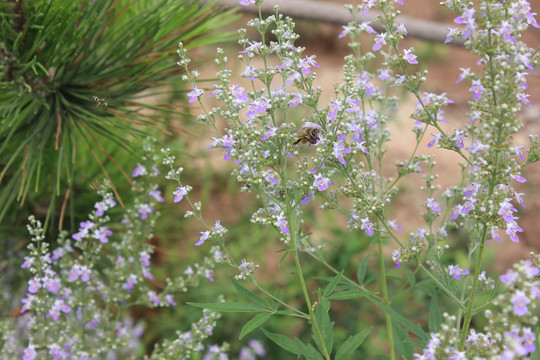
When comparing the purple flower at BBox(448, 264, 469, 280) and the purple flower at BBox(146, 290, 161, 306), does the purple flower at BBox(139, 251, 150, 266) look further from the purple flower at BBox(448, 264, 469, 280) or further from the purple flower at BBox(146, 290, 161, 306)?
the purple flower at BBox(448, 264, 469, 280)

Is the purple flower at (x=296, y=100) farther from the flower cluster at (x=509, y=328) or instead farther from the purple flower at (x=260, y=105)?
the flower cluster at (x=509, y=328)

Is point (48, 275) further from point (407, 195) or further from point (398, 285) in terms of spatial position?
point (407, 195)

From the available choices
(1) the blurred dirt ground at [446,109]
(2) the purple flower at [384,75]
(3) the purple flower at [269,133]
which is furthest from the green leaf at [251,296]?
(1) the blurred dirt ground at [446,109]

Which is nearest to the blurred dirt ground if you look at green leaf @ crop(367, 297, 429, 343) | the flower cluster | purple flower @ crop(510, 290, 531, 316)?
green leaf @ crop(367, 297, 429, 343)

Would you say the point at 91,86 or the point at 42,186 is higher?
the point at 91,86

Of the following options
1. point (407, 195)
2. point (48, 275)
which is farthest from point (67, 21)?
point (407, 195)
